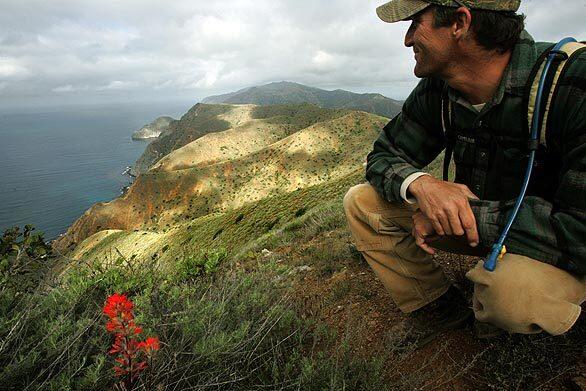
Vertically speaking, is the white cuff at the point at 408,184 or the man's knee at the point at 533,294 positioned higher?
the white cuff at the point at 408,184

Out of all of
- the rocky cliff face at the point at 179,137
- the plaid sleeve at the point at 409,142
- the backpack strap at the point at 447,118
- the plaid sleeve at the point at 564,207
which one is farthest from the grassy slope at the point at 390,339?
the rocky cliff face at the point at 179,137

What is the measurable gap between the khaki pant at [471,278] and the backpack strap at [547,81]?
0.67 meters

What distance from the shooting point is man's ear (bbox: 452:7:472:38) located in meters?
1.84

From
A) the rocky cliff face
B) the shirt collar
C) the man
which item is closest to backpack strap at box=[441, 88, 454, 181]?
the man

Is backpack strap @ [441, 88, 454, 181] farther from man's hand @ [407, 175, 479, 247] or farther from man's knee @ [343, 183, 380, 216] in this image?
man's knee @ [343, 183, 380, 216]

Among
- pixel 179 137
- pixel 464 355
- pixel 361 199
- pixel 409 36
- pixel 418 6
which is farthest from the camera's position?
pixel 179 137

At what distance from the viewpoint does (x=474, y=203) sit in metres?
1.90

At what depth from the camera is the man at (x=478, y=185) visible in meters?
1.65

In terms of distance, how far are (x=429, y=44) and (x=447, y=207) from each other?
3.04 feet

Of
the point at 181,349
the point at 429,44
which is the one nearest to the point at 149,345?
the point at 181,349

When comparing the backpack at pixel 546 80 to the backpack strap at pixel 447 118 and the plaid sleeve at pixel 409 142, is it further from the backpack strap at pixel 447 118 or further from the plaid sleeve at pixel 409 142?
the plaid sleeve at pixel 409 142

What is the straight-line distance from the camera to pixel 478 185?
2.16 metres

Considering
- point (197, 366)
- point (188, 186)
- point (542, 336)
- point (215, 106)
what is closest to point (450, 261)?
point (542, 336)

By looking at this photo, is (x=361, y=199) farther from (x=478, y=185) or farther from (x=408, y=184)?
(x=478, y=185)
